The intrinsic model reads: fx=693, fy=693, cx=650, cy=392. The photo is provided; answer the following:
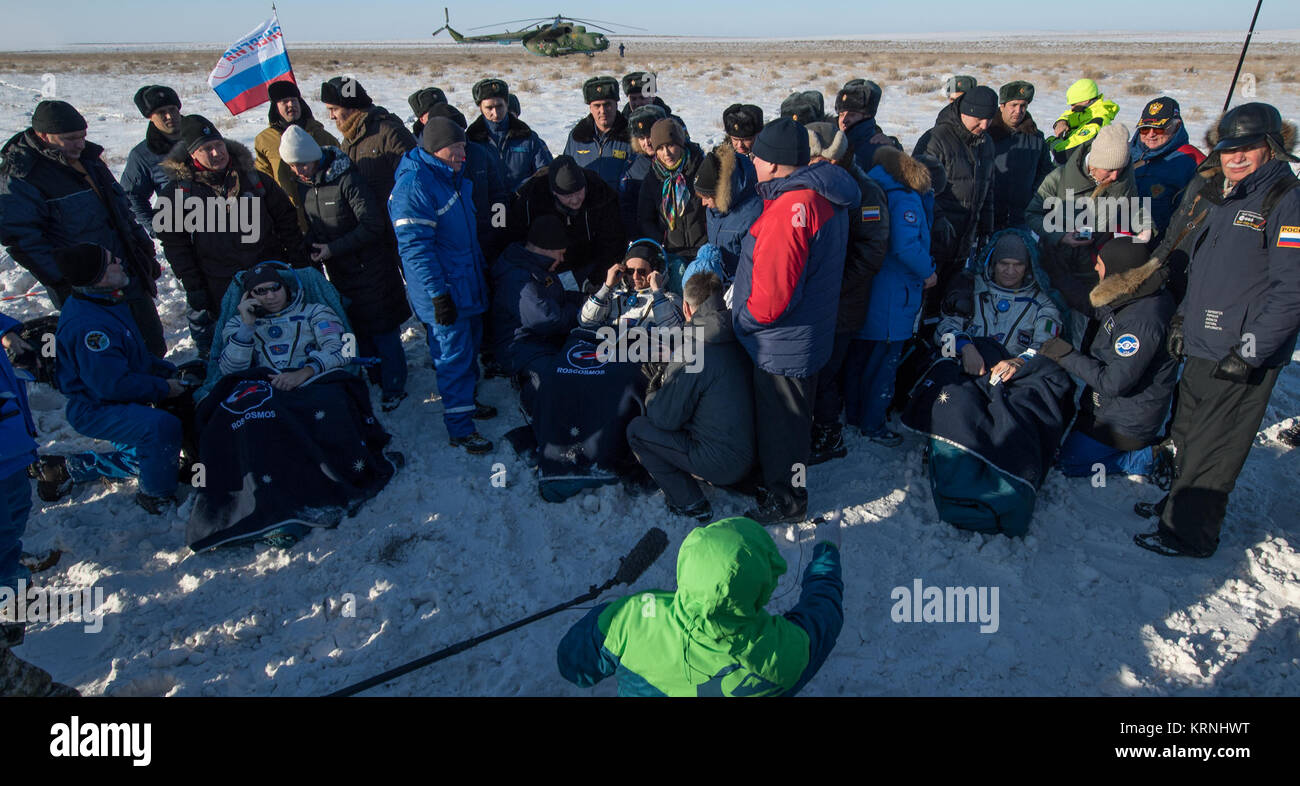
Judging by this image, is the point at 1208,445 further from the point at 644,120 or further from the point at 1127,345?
the point at 644,120

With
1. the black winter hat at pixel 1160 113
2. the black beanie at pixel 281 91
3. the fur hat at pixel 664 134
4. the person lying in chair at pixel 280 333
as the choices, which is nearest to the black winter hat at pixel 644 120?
the fur hat at pixel 664 134

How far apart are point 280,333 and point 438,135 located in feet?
5.37

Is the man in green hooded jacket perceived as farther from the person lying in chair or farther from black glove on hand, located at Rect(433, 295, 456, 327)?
the person lying in chair

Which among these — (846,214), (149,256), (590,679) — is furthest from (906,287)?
(149,256)

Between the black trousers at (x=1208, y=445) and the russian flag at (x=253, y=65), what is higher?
the russian flag at (x=253, y=65)

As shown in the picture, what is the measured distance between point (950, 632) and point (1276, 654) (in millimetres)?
1445

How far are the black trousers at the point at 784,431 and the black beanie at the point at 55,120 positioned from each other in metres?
4.79

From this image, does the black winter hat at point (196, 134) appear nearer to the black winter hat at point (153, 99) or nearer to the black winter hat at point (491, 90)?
the black winter hat at point (153, 99)

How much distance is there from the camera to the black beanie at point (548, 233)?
4.82m

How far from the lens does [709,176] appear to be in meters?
4.41

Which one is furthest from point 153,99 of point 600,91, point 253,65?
point 600,91

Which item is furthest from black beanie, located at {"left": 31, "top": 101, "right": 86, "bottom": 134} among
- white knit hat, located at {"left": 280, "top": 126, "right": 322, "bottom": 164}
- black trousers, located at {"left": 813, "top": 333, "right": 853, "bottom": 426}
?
black trousers, located at {"left": 813, "top": 333, "right": 853, "bottom": 426}

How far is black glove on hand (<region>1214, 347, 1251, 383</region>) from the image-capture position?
3385 mm

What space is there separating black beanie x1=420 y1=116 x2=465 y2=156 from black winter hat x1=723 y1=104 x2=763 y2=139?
1869 mm
